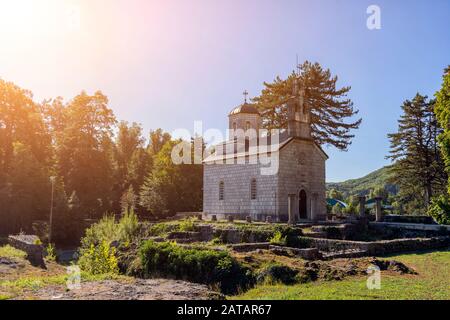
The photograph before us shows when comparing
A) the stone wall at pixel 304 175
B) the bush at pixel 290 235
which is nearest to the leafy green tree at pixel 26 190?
the stone wall at pixel 304 175

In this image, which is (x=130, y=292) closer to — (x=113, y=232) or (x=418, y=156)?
(x=113, y=232)

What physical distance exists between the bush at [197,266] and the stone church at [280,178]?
1374cm

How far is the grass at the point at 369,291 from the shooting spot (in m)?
8.42

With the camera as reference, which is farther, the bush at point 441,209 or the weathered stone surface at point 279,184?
the weathered stone surface at point 279,184

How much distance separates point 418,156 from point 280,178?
19071 mm

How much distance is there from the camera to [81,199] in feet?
124

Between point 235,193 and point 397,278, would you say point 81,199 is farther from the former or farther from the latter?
point 397,278

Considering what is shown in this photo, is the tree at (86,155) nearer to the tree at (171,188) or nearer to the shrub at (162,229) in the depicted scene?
the tree at (171,188)

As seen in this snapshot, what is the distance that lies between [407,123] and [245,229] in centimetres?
2640

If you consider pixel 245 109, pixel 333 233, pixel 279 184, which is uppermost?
pixel 245 109

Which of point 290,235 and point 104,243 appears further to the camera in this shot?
point 290,235

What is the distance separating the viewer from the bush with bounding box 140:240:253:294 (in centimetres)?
1159

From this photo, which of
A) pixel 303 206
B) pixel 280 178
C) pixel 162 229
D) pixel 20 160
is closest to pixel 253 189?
pixel 280 178

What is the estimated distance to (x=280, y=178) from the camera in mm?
28766
